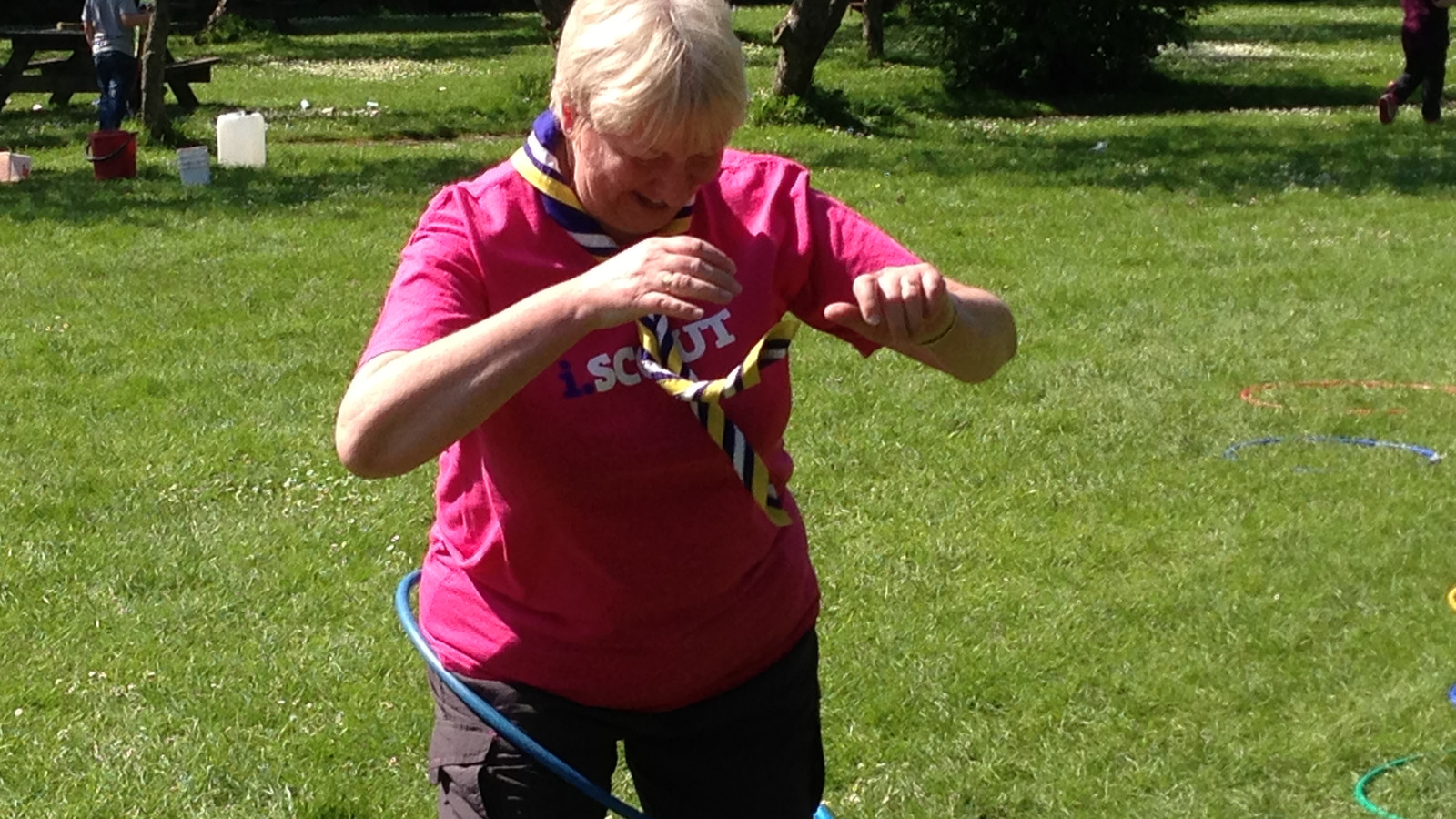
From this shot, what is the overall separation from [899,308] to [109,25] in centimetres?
1486

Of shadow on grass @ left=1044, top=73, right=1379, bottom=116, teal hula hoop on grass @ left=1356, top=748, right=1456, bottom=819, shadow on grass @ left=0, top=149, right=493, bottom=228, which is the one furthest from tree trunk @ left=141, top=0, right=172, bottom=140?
teal hula hoop on grass @ left=1356, top=748, right=1456, bottom=819

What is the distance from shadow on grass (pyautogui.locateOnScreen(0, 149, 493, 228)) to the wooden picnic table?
4829 mm

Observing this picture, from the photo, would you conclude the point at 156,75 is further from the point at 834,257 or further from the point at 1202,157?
the point at 834,257

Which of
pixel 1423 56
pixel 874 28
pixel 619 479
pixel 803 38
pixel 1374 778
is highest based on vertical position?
pixel 619 479

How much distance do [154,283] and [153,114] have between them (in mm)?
5743

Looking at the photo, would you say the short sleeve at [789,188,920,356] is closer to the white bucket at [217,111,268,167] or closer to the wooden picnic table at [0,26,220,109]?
the white bucket at [217,111,268,167]

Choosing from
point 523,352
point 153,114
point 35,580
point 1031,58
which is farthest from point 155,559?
point 1031,58

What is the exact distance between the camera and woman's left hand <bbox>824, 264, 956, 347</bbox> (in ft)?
7.17

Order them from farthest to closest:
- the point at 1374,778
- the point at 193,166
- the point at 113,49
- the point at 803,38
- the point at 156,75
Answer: the point at 803,38 < the point at 113,49 < the point at 156,75 < the point at 193,166 < the point at 1374,778

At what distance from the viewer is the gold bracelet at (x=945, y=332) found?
2.27 meters

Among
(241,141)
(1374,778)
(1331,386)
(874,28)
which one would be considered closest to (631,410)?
(1374,778)

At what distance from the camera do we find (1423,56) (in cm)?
1559

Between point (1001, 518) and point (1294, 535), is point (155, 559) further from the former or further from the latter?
point (1294, 535)

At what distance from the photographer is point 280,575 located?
5457 millimetres
